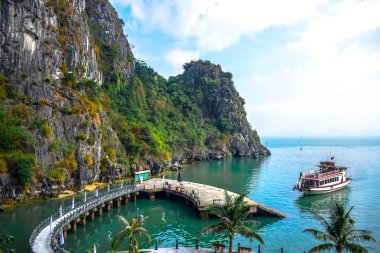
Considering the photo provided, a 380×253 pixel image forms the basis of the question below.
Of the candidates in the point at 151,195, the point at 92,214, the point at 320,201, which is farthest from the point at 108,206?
the point at 320,201

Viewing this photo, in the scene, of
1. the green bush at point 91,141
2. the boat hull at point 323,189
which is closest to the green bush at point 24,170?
the green bush at point 91,141

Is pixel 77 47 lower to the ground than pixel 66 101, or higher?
higher

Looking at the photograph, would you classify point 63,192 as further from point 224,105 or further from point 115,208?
point 224,105

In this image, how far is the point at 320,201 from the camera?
68875mm

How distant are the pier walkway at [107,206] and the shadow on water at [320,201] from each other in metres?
11.4

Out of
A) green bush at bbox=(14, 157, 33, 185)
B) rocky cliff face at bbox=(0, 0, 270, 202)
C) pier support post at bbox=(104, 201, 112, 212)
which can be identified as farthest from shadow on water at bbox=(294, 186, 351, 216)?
green bush at bbox=(14, 157, 33, 185)

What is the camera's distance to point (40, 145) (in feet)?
212

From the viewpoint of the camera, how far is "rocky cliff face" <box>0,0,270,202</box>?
6550 cm

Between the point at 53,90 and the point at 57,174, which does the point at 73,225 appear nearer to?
the point at 57,174

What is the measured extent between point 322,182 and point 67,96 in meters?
66.5

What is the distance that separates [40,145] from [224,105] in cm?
12881

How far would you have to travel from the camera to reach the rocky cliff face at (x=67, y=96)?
2579 inches

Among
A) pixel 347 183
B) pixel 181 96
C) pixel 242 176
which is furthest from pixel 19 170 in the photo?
pixel 181 96

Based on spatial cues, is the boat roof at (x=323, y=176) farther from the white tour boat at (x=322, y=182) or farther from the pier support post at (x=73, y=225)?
the pier support post at (x=73, y=225)
